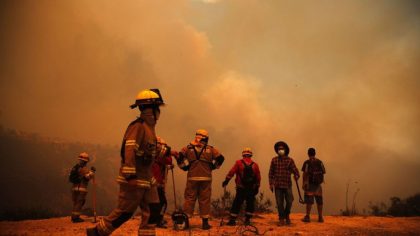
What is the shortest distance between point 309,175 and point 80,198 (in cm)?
740

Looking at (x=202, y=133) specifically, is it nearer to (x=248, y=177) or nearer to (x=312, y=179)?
(x=248, y=177)

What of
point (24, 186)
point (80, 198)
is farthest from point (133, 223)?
point (24, 186)

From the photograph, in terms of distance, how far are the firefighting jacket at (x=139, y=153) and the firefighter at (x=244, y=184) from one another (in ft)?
16.4

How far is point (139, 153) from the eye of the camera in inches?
235

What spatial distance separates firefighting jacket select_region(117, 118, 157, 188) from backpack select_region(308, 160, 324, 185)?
7264 mm

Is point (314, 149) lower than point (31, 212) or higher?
higher

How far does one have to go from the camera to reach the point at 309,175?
472 inches

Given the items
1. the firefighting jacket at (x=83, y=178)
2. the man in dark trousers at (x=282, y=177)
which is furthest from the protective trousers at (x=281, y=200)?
the firefighting jacket at (x=83, y=178)

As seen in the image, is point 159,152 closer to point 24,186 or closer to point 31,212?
point 31,212

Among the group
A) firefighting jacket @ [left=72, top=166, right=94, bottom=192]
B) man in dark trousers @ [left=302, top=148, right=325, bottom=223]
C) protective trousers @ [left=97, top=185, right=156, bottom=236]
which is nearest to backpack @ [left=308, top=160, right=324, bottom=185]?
man in dark trousers @ [left=302, top=148, right=325, bottom=223]

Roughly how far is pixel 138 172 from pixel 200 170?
Answer: 4.11m

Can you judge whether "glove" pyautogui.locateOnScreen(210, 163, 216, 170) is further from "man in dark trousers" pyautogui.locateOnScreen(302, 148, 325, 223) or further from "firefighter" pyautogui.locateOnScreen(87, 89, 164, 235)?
"firefighter" pyautogui.locateOnScreen(87, 89, 164, 235)

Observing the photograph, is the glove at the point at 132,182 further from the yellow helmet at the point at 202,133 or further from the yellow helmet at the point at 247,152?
the yellow helmet at the point at 247,152

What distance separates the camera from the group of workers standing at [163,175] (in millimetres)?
5824
